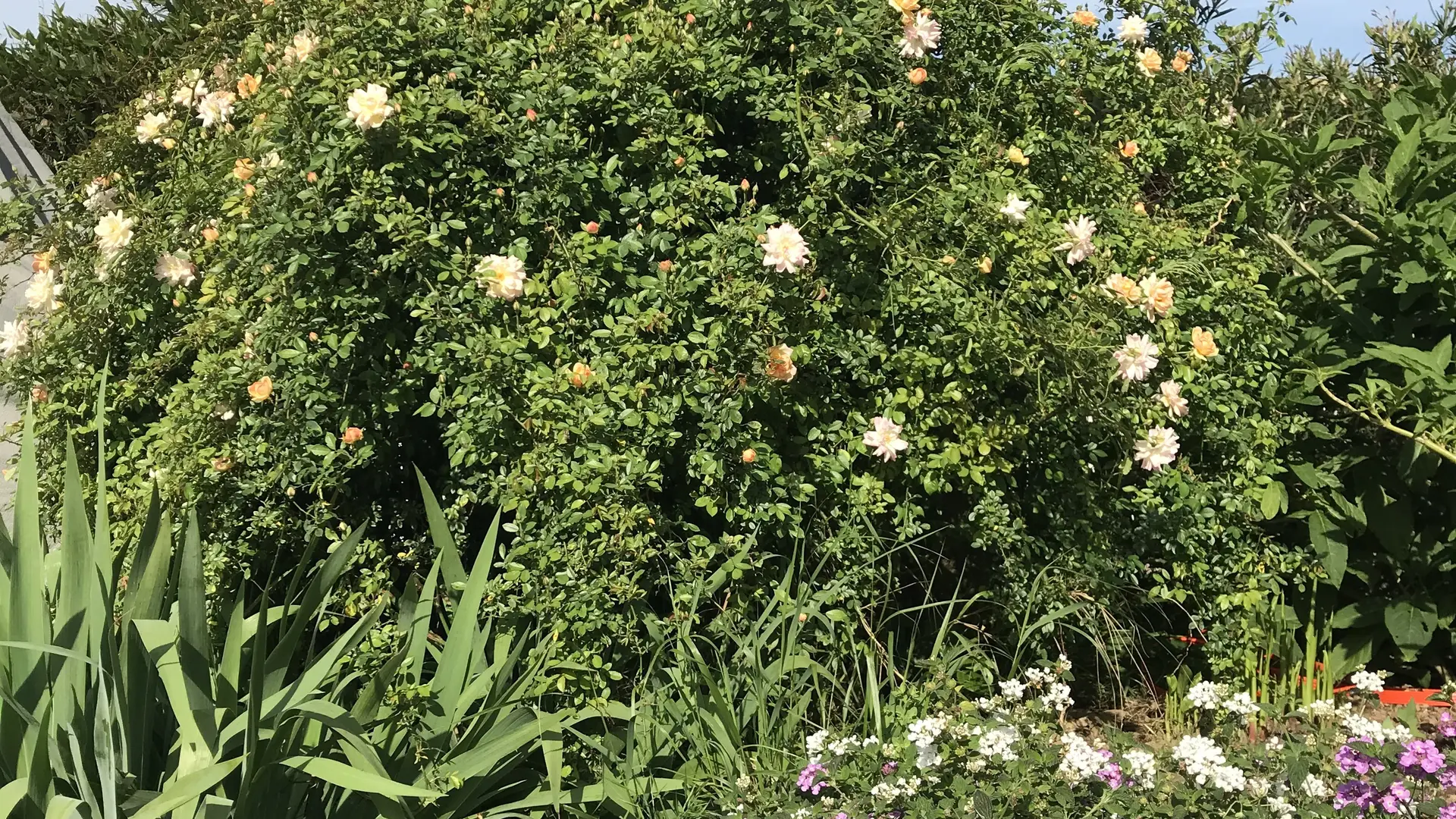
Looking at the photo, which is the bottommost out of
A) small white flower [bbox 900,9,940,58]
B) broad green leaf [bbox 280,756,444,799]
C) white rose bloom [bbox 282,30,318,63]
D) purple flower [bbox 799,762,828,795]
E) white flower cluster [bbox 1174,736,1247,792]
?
white flower cluster [bbox 1174,736,1247,792]

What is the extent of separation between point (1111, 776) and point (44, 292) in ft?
9.84

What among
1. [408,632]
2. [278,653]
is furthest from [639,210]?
[278,653]

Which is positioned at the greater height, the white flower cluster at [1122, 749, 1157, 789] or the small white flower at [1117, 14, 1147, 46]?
the small white flower at [1117, 14, 1147, 46]

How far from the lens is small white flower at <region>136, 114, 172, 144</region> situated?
2.96 metres

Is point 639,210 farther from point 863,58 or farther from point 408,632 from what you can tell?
point 408,632

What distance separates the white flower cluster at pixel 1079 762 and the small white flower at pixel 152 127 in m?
2.87

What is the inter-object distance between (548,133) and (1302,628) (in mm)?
2627

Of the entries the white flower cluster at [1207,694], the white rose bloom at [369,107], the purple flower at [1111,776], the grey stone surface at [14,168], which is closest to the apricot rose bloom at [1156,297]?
the white flower cluster at [1207,694]

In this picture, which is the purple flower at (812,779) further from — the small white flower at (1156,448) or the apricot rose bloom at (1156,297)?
the apricot rose bloom at (1156,297)

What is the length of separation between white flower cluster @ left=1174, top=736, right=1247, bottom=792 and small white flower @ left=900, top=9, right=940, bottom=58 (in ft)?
5.56

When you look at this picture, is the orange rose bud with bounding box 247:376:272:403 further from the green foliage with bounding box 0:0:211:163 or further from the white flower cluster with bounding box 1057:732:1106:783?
the green foliage with bounding box 0:0:211:163

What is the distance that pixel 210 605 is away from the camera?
2.57m

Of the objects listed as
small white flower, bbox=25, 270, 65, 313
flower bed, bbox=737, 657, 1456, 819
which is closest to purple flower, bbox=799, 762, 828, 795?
flower bed, bbox=737, 657, 1456, 819

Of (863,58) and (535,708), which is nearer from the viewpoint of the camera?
(535,708)
